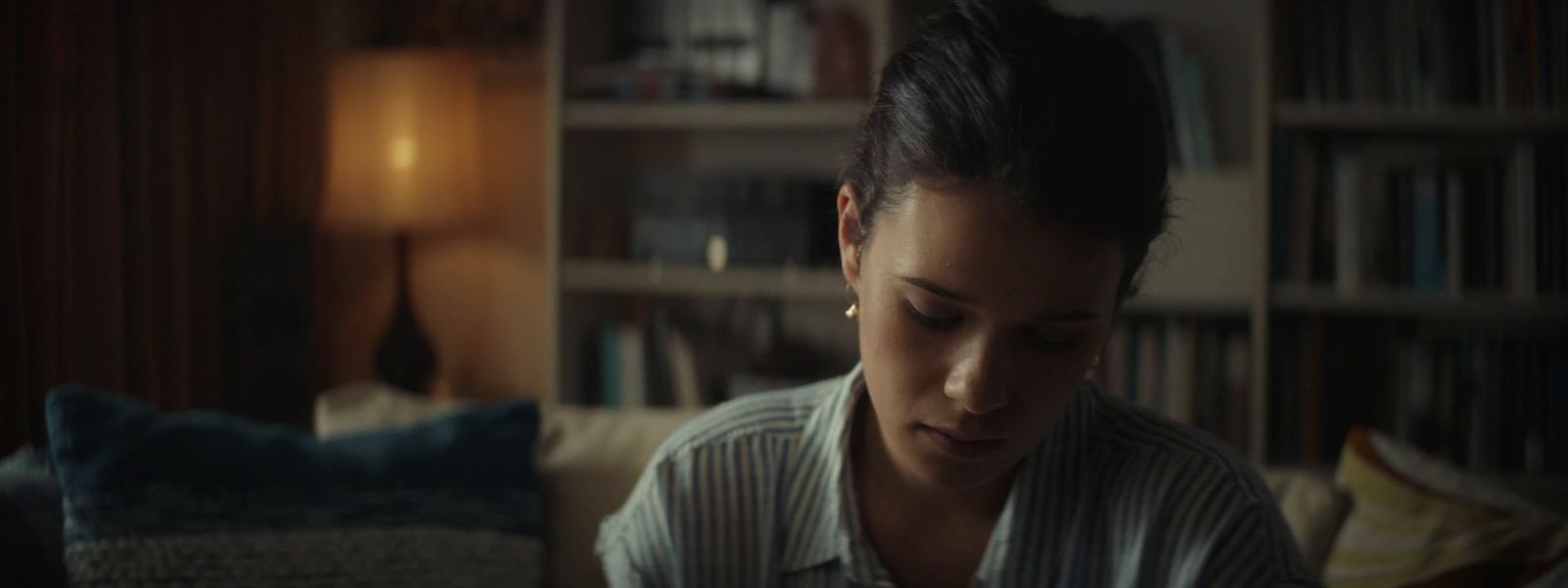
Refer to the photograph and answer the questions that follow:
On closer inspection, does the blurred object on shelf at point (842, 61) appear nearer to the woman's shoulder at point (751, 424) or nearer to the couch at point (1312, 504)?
the couch at point (1312, 504)

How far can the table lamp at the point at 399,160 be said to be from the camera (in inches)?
108

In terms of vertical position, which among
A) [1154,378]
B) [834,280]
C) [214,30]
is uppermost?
[214,30]

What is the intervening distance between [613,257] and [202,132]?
820mm

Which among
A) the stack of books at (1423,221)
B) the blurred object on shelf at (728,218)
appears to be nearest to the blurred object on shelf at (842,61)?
the blurred object on shelf at (728,218)

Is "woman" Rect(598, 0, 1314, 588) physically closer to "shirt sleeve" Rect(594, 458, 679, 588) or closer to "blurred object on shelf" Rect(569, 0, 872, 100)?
"shirt sleeve" Rect(594, 458, 679, 588)

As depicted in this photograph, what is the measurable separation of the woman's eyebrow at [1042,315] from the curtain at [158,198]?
1.67 m

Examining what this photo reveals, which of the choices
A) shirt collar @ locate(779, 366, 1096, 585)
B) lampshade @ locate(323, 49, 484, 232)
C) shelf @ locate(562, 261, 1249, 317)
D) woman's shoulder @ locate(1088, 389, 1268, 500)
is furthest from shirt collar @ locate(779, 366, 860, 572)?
lampshade @ locate(323, 49, 484, 232)

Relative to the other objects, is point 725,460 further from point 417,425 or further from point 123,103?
point 123,103

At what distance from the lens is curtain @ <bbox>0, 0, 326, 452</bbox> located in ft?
6.70

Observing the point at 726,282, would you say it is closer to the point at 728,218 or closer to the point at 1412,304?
the point at 728,218

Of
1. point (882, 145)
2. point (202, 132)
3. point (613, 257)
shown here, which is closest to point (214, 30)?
point (202, 132)

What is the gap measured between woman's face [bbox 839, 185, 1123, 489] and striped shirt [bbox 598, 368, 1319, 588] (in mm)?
139

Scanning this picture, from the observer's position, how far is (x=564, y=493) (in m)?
1.47

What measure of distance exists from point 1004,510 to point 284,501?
708mm
